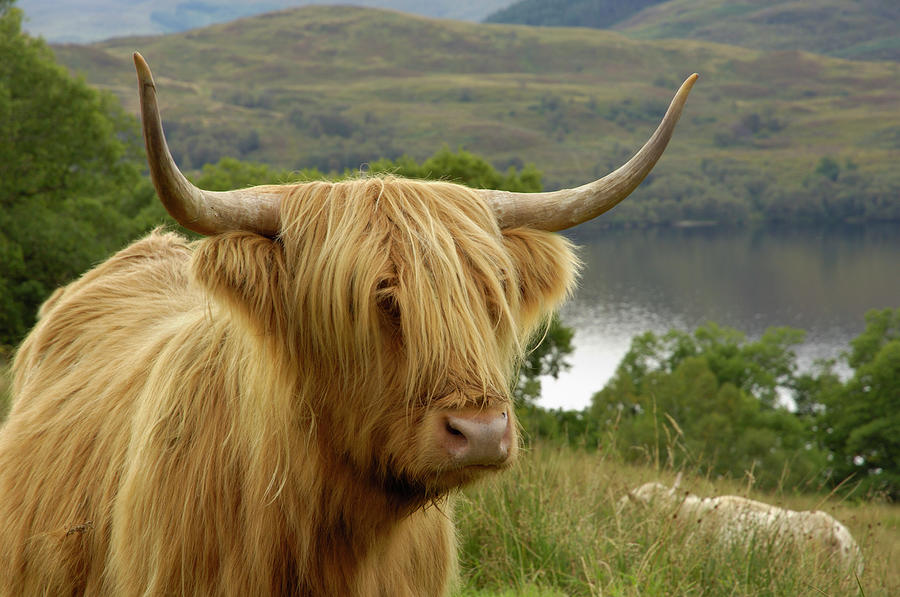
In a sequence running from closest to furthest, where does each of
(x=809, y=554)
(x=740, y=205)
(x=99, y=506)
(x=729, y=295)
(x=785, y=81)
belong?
(x=99, y=506)
(x=809, y=554)
(x=729, y=295)
(x=740, y=205)
(x=785, y=81)

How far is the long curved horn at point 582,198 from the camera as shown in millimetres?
2379

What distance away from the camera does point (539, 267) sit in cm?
258

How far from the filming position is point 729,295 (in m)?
72.0

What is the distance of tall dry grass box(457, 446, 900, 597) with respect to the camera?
408cm

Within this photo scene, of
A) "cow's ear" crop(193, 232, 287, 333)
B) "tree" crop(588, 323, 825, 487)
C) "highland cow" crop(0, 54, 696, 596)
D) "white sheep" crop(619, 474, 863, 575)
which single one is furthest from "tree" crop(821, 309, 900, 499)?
"cow's ear" crop(193, 232, 287, 333)

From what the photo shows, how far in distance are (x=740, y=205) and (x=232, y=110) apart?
9167cm

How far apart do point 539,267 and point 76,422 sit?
1801mm

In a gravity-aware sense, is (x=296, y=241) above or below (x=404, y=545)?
above

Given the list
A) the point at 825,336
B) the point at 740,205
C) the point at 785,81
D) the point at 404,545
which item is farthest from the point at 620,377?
the point at 785,81

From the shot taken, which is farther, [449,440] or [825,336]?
[825,336]

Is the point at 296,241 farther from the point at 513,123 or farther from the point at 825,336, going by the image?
the point at 513,123

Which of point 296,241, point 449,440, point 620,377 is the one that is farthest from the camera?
point 620,377

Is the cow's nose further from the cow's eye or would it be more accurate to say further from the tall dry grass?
the tall dry grass

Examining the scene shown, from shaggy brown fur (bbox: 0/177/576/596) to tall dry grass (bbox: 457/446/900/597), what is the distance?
1610 mm
